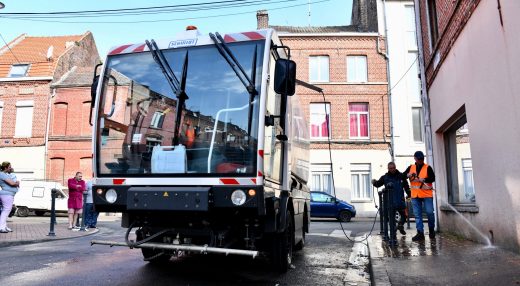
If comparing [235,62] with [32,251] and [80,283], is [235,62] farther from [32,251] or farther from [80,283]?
[32,251]

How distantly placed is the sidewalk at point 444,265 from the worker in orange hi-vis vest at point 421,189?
89cm

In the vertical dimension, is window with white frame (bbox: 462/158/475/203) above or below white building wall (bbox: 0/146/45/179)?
below

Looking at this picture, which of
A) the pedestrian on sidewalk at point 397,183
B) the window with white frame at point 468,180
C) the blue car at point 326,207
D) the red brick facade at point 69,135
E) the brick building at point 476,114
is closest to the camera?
the brick building at point 476,114

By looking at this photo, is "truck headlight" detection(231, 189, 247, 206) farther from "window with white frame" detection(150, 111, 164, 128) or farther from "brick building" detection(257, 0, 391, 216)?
"brick building" detection(257, 0, 391, 216)

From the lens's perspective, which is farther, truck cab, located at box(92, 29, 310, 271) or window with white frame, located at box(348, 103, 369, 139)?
window with white frame, located at box(348, 103, 369, 139)

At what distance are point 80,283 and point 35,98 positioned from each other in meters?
25.9

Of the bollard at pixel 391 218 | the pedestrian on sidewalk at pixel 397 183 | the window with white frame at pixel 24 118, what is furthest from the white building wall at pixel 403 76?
the window with white frame at pixel 24 118

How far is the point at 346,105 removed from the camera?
25.8 meters

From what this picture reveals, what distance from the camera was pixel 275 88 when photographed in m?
4.71

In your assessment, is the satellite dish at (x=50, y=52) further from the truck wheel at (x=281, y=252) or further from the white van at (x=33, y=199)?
the truck wheel at (x=281, y=252)

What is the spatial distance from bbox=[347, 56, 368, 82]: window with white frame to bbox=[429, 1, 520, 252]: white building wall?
17995 mm

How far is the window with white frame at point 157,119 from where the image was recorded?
4859 millimetres

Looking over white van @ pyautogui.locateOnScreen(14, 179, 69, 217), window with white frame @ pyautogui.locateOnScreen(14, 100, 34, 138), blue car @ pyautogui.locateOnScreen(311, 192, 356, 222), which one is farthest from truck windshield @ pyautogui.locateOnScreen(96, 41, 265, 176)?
window with white frame @ pyautogui.locateOnScreen(14, 100, 34, 138)

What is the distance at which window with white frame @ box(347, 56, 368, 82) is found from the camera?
1032 inches
